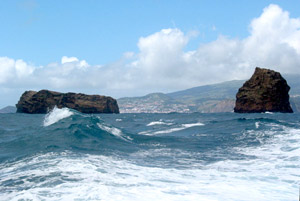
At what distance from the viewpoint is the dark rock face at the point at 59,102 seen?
14616 centimetres

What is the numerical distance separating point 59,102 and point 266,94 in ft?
304

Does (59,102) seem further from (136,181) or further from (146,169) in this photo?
(136,181)

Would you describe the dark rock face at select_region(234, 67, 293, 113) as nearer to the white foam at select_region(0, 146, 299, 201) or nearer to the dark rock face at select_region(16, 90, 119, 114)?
the dark rock face at select_region(16, 90, 119, 114)

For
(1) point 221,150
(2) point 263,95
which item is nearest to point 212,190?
(1) point 221,150

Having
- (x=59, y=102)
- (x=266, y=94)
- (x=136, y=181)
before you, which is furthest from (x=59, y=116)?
(x=59, y=102)

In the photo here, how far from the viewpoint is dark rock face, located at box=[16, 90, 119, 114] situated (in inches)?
5754

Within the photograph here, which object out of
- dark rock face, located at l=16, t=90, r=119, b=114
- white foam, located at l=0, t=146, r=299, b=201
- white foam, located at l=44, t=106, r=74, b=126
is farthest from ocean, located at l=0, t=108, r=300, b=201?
dark rock face, located at l=16, t=90, r=119, b=114

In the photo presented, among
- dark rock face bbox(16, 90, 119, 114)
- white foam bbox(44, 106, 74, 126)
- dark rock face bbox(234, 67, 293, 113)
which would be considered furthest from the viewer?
dark rock face bbox(16, 90, 119, 114)

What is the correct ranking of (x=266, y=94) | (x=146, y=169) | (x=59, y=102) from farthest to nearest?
(x=59, y=102) → (x=266, y=94) → (x=146, y=169)

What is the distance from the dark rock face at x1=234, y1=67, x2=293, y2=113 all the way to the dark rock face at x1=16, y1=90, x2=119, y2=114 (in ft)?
243

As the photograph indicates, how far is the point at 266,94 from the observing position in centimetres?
9825

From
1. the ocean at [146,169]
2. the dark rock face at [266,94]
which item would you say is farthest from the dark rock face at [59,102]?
the ocean at [146,169]

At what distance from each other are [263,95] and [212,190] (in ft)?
313

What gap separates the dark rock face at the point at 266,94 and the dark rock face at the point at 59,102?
73942 mm
